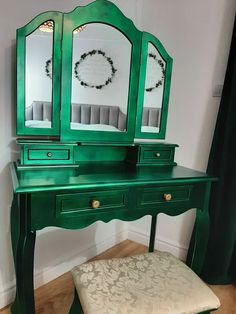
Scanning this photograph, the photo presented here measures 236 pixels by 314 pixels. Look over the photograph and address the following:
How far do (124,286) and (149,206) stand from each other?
370 millimetres

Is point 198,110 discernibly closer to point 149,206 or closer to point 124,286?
point 149,206

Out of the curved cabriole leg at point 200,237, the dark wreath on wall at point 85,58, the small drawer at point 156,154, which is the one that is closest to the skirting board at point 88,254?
the curved cabriole leg at point 200,237

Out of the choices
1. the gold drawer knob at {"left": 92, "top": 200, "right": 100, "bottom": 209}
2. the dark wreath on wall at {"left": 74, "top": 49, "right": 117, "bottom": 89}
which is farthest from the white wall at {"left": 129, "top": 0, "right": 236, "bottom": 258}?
the gold drawer knob at {"left": 92, "top": 200, "right": 100, "bottom": 209}

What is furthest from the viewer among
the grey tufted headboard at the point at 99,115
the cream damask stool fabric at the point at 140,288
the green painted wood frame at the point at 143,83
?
the green painted wood frame at the point at 143,83

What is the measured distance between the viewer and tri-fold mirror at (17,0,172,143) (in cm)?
130

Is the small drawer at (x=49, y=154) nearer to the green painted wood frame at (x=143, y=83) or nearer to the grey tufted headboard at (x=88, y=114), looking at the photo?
the grey tufted headboard at (x=88, y=114)

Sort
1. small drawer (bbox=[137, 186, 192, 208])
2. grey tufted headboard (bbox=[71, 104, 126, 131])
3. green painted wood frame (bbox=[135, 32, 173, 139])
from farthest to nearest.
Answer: green painted wood frame (bbox=[135, 32, 173, 139]) → grey tufted headboard (bbox=[71, 104, 126, 131]) → small drawer (bbox=[137, 186, 192, 208])

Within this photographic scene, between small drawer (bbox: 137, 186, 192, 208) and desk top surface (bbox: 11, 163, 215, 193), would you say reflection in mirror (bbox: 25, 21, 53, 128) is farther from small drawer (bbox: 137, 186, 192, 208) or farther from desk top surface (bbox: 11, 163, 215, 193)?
small drawer (bbox: 137, 186, 192, 208)

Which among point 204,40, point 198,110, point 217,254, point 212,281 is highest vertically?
point 204,40

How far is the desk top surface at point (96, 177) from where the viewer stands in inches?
39.8

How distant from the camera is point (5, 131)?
1.35 m

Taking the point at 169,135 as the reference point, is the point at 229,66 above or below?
above

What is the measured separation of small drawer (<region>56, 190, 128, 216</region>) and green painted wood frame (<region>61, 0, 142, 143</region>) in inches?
16.8

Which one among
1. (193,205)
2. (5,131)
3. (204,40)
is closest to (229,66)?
(204,40)
